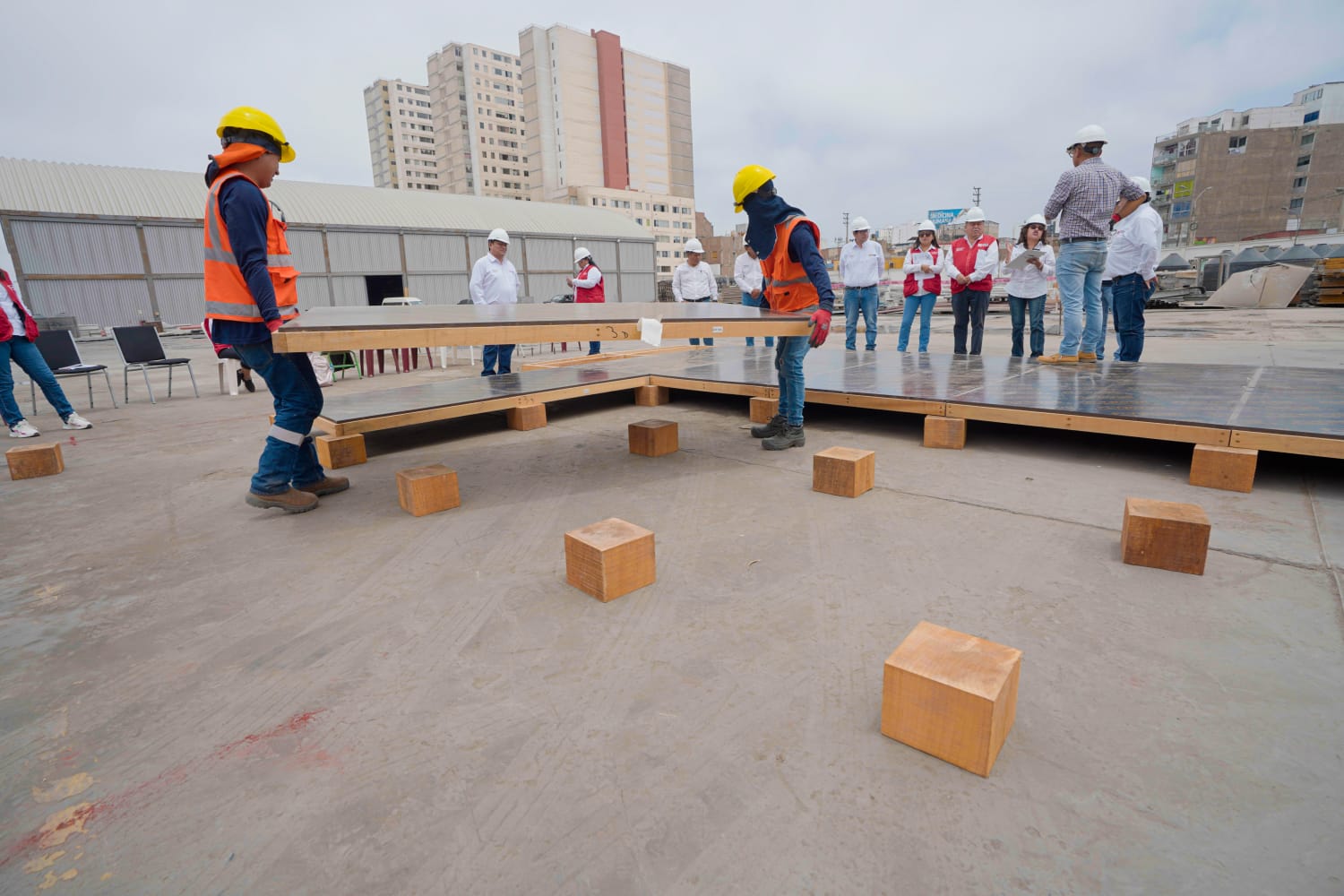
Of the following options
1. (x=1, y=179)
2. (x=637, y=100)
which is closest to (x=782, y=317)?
(x=1, y=179)

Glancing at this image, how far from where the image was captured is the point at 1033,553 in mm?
2584

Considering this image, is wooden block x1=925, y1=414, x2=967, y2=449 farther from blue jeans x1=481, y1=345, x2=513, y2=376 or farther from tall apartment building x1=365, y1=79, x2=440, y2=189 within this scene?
tall apartment building x1=365, y1=79, x2=440, y2=189

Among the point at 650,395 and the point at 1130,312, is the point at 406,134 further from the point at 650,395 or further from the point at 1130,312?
the point at 1130,312

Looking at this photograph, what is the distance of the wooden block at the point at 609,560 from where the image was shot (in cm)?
227

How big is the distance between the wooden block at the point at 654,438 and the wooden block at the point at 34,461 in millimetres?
4160

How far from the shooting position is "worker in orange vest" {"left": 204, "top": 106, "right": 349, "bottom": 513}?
121 inches

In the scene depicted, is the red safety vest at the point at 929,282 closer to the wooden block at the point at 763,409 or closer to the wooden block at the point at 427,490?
the wooden block at the point at 763,409

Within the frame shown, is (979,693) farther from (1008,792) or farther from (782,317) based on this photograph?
(782,317)

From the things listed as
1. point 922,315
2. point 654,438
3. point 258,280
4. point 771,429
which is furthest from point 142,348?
point 922,315

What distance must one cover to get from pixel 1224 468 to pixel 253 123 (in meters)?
5.37

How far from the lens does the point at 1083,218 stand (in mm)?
5359

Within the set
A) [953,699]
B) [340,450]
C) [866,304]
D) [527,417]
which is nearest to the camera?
[953,699]

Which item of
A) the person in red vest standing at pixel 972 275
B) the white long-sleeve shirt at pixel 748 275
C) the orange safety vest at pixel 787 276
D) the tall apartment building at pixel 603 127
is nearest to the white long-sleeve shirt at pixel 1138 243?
the person in red vest standing at pixel 972 275

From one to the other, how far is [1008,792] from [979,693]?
0.74ft
